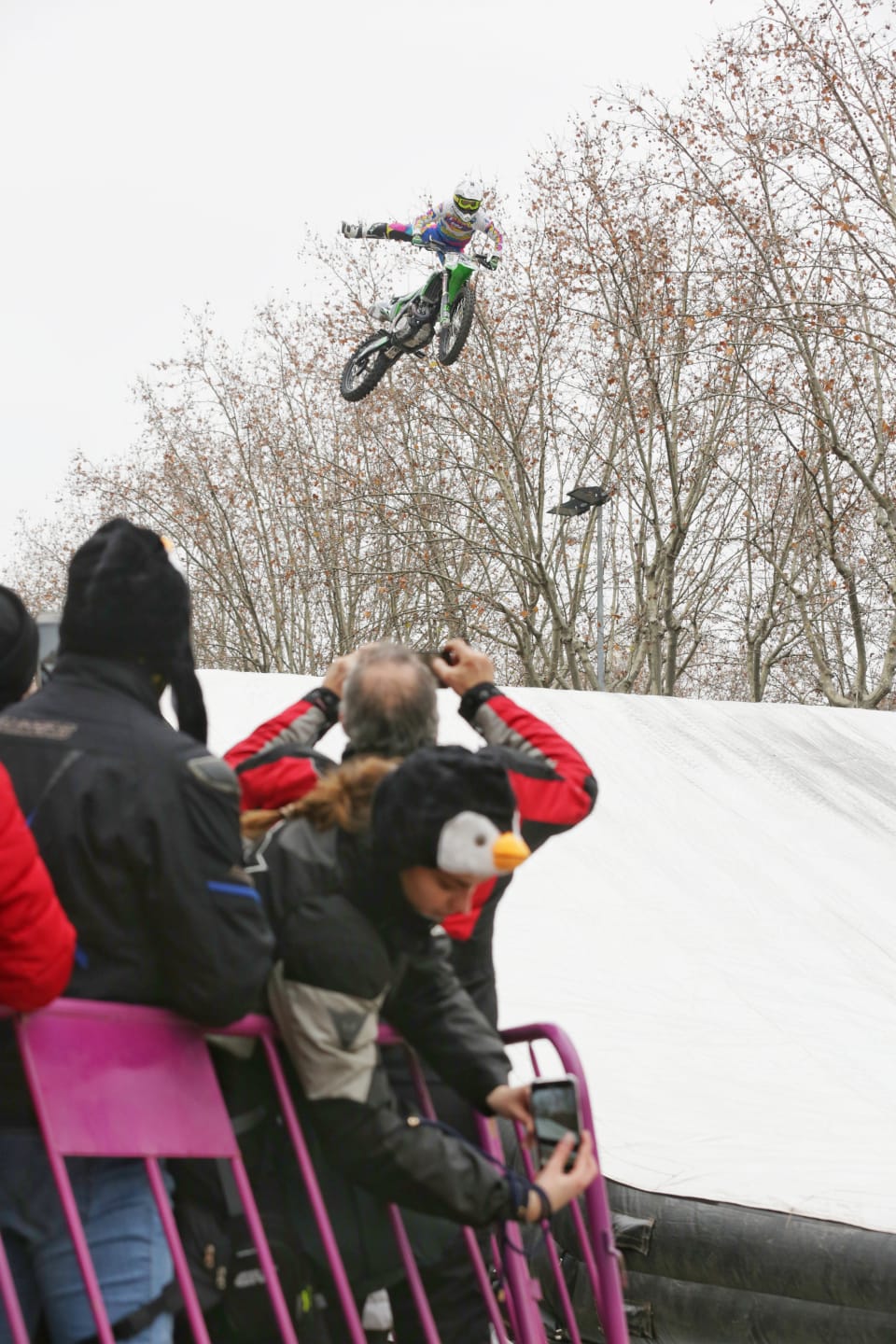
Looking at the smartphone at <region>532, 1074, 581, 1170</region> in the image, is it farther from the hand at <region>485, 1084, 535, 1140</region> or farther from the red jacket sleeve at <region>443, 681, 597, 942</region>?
the red jacket sleeve at <region>443, 681, 597, 942</region>

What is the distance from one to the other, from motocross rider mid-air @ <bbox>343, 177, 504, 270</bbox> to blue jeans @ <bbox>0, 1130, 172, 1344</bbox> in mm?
9146

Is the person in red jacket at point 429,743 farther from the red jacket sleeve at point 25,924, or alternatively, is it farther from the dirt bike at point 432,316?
the dirt bike at point 432,316

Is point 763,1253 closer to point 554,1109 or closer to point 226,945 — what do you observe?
point 554,1109

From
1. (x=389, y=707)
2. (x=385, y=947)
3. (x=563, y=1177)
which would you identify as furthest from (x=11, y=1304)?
(x=389, y=707)

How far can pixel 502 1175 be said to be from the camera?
6.17ft

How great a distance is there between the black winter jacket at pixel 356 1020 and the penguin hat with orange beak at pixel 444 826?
55 mm

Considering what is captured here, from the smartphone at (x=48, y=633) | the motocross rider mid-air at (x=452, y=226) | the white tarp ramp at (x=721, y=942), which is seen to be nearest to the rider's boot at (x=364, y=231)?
the motocross rider mid-air at (x=452, y=226)

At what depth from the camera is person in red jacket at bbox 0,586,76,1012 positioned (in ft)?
5.18

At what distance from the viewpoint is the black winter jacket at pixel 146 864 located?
177 cm

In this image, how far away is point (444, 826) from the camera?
5.97 feet

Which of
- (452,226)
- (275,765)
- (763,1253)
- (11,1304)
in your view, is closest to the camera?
(11,1304)

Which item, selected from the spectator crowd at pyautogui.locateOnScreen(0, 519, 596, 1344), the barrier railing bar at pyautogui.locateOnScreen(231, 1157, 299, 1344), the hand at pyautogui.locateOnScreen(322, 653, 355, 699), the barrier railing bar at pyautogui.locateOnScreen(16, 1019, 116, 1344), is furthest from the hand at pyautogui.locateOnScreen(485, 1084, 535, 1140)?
the hand at pyautogui.locateOnScreen(322, 653, 355, 699)

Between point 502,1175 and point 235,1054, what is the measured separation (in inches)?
17.2

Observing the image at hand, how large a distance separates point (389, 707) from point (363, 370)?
1031cm
